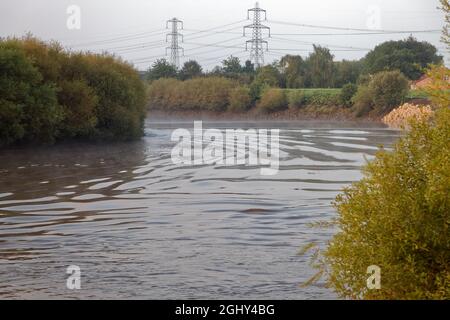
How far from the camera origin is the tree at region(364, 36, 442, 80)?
8706cm

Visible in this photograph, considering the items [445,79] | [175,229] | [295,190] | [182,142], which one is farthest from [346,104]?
[445,79]

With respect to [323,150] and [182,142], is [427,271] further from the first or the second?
[182,142]

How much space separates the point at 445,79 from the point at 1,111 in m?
28.5

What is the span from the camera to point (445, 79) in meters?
7.50

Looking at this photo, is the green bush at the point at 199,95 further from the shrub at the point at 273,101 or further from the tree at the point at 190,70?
the tree at the point at 190,70

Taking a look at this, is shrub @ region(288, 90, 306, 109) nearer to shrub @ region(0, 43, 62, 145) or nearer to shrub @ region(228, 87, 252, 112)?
shrub @ region(228, 87, 252, 112)

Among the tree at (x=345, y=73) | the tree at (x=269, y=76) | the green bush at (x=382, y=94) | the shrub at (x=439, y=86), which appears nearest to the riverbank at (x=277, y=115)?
the green bush at (x=382, y=94)

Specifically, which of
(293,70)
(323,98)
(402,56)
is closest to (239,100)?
(323,98)

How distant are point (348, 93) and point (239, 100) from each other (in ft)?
42.6

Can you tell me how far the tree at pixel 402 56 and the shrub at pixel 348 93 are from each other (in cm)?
1281

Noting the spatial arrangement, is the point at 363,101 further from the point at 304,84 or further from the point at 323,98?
the point at 304,84

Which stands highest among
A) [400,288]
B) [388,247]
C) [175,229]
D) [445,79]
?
[445,79]

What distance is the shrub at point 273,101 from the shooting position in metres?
78.6
